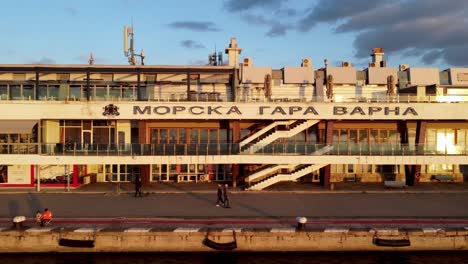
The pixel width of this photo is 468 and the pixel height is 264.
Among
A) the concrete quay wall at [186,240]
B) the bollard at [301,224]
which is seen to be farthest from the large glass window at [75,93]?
the bollard at [301,224]

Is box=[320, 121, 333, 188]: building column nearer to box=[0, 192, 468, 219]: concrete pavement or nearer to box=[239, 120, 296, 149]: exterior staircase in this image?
box=[239, 120, 296, 149]: exterior staircase

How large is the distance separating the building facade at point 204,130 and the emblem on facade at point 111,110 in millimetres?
73

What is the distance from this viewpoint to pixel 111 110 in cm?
3550

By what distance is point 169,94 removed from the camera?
40.3 m

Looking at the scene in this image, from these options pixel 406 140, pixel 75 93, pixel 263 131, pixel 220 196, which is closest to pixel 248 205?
pixel 220 196

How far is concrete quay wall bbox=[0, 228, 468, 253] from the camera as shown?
21.4m

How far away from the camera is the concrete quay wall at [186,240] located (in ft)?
70.3

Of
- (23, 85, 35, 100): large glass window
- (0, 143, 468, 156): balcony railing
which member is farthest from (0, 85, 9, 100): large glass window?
(0, 143, 468, 156): balcony railing

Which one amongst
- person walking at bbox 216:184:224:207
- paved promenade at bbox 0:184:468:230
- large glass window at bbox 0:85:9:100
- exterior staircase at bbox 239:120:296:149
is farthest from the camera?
large glass window at bbox 0:85:9:100

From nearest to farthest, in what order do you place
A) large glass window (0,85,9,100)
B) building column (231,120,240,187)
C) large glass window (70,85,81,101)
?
large glass window (0,85,9,100) < large glass window (70,85,81,101) < building column (231,120,240,187)

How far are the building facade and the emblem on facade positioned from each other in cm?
7

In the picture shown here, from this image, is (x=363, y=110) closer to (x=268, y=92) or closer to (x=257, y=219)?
(x=268, y=92)

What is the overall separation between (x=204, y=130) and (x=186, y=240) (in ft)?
59.6

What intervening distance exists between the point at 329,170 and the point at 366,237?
1536 centimetres
